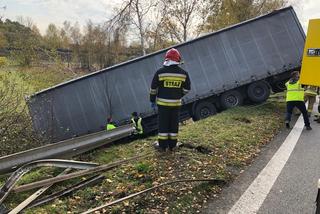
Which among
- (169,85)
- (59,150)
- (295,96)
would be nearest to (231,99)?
(295,96)

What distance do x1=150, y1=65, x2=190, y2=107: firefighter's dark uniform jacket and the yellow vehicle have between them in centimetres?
371

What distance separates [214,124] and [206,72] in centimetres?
655

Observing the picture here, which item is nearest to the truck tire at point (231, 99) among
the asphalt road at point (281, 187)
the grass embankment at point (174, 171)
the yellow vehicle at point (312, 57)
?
the grass embankment at point (174, 171)

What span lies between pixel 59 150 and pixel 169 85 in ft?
7.34

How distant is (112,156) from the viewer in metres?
6.74

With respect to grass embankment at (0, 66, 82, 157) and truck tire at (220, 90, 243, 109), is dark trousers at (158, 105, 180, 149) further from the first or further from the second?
truck tire at (220, 90, 243, 109)

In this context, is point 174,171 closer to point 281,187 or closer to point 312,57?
point 281,187

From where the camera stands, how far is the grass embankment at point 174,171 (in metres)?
4.49

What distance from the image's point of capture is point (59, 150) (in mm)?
6539

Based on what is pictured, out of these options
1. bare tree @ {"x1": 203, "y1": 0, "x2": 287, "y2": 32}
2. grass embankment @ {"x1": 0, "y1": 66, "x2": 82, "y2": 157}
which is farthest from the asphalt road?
bare tree @ {"x1": 203, "y1": 0, "x2": 287, "y2": 32}

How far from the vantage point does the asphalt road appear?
449 centimetres

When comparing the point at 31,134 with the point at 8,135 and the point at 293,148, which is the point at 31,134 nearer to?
the point at 8,135

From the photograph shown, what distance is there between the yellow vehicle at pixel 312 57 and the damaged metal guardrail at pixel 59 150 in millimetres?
4414

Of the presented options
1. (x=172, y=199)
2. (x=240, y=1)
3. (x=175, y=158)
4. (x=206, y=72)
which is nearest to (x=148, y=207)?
(x=172, y=199)
